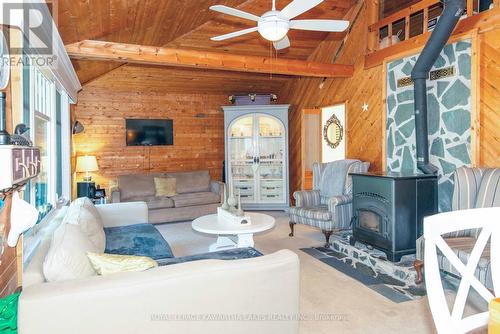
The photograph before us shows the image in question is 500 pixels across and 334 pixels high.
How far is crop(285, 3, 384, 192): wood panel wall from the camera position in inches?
197

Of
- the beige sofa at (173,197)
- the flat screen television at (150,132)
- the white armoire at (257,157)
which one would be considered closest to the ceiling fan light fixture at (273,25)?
the beige sofa at (173,197)

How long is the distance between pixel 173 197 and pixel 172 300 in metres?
4.33

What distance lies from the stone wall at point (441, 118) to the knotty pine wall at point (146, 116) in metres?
3.95

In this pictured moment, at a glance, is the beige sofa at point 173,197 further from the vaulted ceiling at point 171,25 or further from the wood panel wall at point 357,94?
the wood panel wall at point 357,94

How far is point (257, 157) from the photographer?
7.14m

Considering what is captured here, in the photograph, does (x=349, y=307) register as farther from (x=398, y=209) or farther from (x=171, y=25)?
(x=171, y=25)

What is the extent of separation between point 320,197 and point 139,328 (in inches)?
148

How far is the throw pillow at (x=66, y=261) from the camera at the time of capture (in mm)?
1822

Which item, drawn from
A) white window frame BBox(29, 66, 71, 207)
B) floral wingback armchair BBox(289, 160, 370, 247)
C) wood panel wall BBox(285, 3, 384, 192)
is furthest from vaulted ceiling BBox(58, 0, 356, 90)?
floral wingback armchair BBox(289, 160, 370, 247)

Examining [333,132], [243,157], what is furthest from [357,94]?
[243,157]

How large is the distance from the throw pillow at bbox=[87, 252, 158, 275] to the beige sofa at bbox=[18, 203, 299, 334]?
144mm

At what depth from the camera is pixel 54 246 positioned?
1.95 metres

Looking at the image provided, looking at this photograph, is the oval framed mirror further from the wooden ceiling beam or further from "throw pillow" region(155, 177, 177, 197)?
"throw pillow" region(155, 177, 177, 197)

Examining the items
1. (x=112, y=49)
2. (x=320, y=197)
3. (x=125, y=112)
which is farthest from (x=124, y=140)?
(x=320, y=197)
